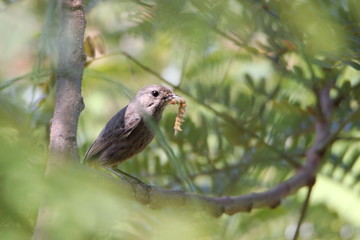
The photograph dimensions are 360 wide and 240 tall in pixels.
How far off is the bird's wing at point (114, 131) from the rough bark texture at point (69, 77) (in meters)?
1.94

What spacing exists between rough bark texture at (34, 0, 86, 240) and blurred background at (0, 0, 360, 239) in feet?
0.11

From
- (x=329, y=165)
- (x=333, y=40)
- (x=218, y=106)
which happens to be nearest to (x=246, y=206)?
(x=218, y=106)

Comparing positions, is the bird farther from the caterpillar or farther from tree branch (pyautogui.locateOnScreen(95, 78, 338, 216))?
tree branch (pyautogui.locateOnScreen(95, 78, 338, 216))

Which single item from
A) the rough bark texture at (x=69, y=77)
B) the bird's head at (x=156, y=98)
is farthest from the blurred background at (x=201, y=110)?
the bird's head at (x=156, y=98)

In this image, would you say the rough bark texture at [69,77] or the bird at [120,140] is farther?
the bird at [120,140]

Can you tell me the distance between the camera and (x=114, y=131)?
3086mm

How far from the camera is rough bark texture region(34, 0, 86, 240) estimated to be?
819 mm

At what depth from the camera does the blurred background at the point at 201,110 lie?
474 millimetres

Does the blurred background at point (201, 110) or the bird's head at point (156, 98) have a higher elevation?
the blurred background at point (201, 110)

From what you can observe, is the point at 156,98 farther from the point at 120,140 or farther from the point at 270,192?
the point at 270,192

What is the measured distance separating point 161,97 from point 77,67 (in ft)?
7.93

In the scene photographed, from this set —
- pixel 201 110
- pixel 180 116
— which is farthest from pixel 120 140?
pixel 180 116

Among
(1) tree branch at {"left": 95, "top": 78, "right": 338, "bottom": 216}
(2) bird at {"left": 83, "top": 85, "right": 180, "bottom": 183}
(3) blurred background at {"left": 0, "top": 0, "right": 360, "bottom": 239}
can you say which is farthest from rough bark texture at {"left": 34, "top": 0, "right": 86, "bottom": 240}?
(2) bird at {"left": 83, "top": 85, "right": 180, "bottom": 183}

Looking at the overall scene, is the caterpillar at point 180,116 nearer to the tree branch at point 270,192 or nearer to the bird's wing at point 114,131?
the tree branch at point 270,192
